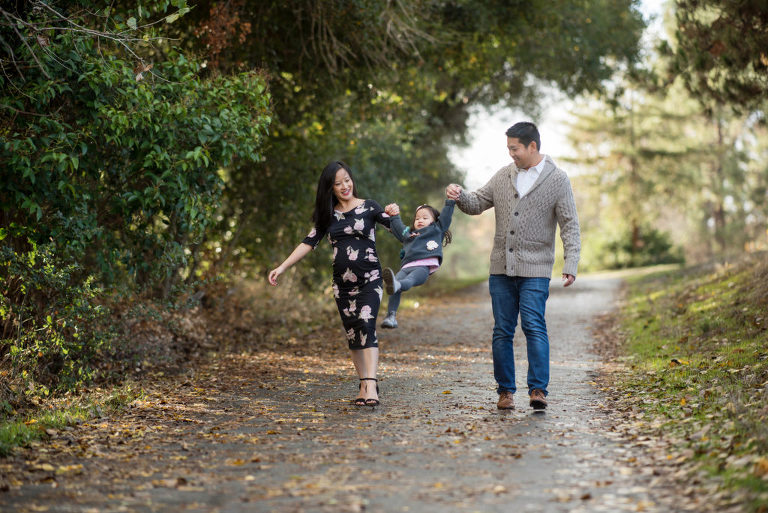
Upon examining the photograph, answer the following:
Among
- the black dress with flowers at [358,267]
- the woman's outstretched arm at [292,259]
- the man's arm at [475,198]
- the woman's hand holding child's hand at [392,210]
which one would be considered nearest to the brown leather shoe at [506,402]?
the black dress with flowers at [358,267]

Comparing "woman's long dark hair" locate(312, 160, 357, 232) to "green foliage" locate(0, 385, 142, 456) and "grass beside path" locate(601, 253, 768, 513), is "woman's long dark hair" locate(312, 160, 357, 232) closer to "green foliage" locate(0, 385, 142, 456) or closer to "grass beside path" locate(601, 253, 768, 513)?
"green foliage" locate(0, 385, 142, 456)

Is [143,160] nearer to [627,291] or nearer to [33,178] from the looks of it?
[33,178]

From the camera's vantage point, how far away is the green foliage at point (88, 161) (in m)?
7.43

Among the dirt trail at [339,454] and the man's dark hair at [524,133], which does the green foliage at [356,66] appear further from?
the man's dark hair at [524,133]

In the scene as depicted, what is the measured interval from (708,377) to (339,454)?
13.3 feet

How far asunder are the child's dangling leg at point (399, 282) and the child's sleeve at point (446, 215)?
45cm

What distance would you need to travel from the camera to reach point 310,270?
56.1ft

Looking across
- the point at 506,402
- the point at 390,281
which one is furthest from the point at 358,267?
the point at 506,402

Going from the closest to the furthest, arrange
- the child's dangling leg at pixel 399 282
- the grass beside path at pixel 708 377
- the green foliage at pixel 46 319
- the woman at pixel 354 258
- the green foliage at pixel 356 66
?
the grass beside path at pixel 708 377 → the woman at pixel 354 258 → the child's dangling leg at pixel 399 282 → the green foliage at pixel 46 319 → the green foliage at pixel 356 66

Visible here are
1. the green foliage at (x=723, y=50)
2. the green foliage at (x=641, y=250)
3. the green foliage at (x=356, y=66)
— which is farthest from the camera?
the green foliage at (x=641, y=250)

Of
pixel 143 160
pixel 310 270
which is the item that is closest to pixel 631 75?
pixel 310 270

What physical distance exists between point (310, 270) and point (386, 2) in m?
6.99

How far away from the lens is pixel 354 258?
277 inches

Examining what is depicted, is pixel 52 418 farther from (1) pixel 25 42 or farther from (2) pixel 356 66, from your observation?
(2) pixel 356 66
